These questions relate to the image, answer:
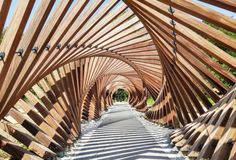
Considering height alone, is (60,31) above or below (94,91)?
below

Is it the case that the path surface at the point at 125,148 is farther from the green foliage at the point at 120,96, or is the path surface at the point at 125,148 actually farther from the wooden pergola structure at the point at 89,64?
the green foliage at the point at 120,96

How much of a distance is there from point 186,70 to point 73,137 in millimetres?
4079

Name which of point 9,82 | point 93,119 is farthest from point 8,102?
point 93,119

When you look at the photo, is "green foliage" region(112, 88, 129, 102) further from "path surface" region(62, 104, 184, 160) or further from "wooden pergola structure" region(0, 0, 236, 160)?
"path surface" region(62, 104, 184, 160)

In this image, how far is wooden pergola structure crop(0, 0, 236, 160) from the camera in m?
4.42

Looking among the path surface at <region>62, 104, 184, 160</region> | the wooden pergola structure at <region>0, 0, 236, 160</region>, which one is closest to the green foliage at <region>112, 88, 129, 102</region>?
the wooden pergola structure at <region>0, 0, 236, 160</region>

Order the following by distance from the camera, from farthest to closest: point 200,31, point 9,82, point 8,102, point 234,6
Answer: point 200,31 → point 8,102 → point 9,82 → point 234,6

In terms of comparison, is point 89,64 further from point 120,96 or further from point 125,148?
point 120,96

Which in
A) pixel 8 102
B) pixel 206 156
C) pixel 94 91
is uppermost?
pixel 94 91

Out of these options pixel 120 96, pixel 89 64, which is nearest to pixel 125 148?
pixel 89 64

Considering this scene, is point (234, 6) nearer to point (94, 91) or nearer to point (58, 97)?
point (58, 97)

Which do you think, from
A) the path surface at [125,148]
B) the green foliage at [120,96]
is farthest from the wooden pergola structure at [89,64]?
the green foliage at [120,96]

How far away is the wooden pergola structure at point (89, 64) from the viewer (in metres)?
4.42

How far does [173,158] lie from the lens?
712cm
